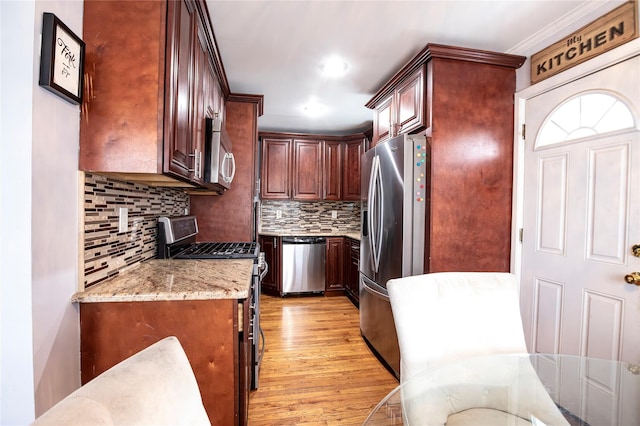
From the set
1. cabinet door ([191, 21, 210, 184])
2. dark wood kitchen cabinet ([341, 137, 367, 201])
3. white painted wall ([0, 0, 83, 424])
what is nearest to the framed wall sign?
white painted wall ([0, 0, 83, 424])

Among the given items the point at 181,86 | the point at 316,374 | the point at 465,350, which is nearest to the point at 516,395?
the point at 465,350

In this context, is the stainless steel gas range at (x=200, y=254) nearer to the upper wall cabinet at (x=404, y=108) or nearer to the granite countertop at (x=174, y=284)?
the granite countertop at (x=174, y=284)

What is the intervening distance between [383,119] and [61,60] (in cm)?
236

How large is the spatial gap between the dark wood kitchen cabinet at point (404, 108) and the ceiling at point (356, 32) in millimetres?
174

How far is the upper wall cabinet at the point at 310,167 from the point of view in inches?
170

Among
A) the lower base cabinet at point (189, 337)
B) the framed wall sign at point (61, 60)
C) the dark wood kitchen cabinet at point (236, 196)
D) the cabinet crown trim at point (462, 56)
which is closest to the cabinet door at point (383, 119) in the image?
the cabinet crown trim at point (462, 56)

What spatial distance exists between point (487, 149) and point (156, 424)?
7.67 ft

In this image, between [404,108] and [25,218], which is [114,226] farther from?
[404,108]

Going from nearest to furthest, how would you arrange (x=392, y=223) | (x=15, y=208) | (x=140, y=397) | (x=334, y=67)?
(x=140, y=397) < (x=15, y=208) < (x=392, y=223) < (x=334, y=67)

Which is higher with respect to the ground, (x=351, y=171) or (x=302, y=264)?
(x=351, y=171)

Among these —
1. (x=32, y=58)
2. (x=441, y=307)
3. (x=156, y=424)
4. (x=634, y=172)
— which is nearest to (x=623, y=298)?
(x=634, y=172)

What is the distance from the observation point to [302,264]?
4.13 meters

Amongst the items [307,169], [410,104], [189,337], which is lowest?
[189,337]

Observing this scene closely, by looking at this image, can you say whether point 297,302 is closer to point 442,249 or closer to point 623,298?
point 442,249
